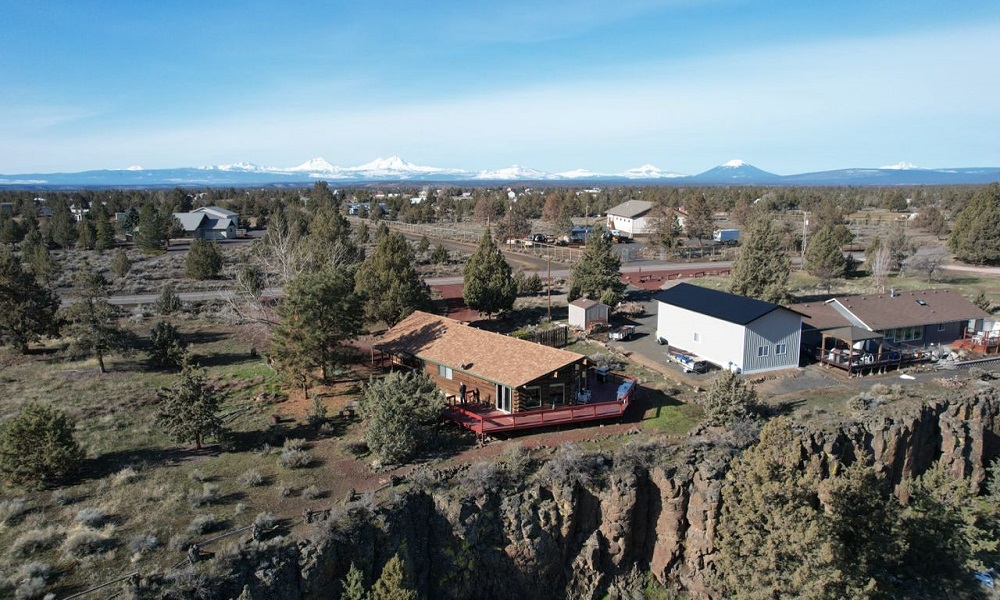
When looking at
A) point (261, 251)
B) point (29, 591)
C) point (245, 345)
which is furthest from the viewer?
point (261, 251)

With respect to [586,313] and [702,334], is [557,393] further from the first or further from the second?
[586,313]

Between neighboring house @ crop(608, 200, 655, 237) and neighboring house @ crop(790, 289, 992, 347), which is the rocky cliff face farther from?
neighboring house @ crop(608, 200, 655, 237)

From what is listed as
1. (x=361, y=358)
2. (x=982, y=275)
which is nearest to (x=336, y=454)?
(x=361, y=358)

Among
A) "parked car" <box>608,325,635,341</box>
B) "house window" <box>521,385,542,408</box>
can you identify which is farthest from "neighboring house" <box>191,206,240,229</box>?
"house window" <box>521,385,542,408</box>

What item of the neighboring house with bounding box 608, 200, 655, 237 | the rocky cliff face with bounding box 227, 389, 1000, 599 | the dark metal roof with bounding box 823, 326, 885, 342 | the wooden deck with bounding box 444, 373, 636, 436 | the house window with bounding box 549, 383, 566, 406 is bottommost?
the rocky cliff face with bounding box 227, 389, 1000, 599

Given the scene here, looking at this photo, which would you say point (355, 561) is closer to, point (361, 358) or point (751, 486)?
point (751, 486)

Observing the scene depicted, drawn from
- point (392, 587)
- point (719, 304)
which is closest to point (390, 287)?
point (719, 304)
